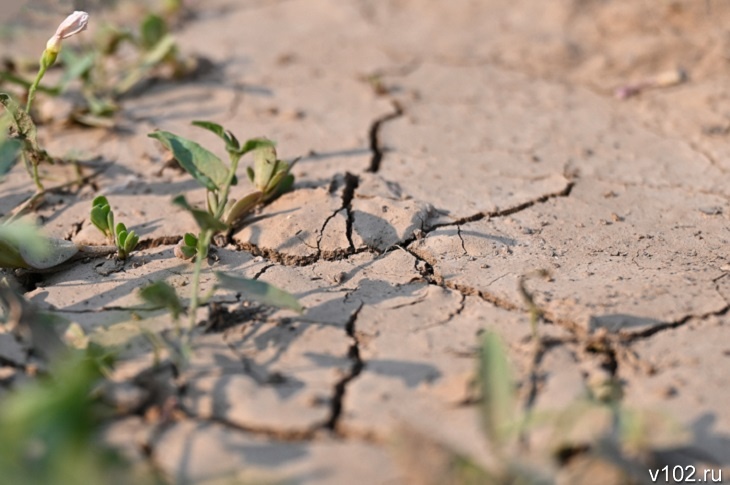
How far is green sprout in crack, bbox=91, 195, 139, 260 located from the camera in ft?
7.27

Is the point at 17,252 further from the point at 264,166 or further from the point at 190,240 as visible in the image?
the point at 264,166

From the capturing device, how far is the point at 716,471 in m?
1.49

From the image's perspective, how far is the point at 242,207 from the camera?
237 cm

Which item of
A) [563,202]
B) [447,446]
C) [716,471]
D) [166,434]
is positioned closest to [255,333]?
[166,434]

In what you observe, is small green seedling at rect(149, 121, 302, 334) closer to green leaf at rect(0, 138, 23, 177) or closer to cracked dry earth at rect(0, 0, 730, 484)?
cracked dry earth at rect(0, 0, 730, 484)

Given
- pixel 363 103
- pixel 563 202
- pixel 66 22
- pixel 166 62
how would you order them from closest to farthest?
1. pixel 66 22
2. pixel 563 202
3. pixel 363 103
4. pixel 166 62

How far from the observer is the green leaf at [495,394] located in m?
1.47

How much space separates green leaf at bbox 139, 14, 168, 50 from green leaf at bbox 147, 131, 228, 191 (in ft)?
4.98

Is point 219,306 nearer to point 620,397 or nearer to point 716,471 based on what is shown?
point 620,397

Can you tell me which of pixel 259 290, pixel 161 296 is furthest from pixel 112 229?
pixel 259 290

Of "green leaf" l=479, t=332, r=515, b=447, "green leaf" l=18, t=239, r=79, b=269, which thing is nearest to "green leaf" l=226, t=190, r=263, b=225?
"green leaf" l=18, t=239, r=79, b=269

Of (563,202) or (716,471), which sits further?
(563,202)

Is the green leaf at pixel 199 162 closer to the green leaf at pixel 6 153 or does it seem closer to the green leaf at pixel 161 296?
A: the green leaf at pixel 6 153

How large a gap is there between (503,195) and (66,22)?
4.67 feet
